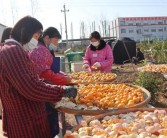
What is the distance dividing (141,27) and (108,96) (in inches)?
2479

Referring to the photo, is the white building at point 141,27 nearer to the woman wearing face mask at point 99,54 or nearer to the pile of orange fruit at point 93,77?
the woman wearing face mask at point 99,54

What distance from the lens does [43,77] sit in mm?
3188

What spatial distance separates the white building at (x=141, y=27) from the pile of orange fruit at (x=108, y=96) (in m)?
60.8

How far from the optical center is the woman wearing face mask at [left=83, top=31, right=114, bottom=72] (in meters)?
5.17

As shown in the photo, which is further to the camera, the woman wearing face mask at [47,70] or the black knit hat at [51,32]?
the black knit hat at [51,32]

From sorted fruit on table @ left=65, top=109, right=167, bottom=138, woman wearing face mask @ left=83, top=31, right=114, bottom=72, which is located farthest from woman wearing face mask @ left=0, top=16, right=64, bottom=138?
woman wearing face mask @ left=83, top=31, right=114, bottom=72

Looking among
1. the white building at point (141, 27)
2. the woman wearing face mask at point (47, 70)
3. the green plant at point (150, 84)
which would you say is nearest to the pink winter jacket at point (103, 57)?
the green plant at point (150, 84)

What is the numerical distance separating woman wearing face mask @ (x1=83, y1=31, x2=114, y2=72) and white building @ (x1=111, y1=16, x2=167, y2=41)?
59059 millimetres

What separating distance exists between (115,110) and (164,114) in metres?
0.41

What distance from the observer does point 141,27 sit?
64.6m

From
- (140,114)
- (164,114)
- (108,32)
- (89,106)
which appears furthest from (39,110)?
(108,32)

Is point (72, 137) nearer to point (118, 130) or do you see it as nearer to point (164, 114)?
point (118, 130)

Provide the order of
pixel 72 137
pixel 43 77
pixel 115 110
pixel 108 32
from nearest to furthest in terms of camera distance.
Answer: pixel 72 137, pixel 115 110, pixel 43 77, pixel 108 32

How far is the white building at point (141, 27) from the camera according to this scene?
64062mm
